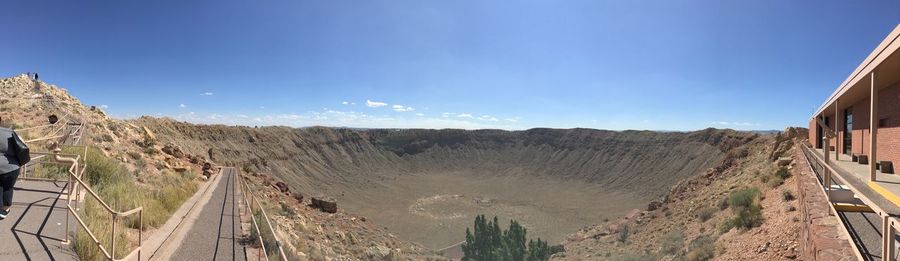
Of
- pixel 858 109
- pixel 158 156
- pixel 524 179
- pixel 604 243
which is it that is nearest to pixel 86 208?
pixel 158 156

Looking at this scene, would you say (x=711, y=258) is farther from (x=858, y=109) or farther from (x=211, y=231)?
(x=211, y=231)

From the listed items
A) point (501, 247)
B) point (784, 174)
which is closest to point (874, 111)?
point (784, 174)

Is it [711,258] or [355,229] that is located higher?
[711,258]

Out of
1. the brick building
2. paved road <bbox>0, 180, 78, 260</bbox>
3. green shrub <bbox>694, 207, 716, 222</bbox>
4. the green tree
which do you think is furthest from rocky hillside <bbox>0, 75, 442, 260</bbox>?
green shrub <bbox>694, 207, 716, 222</bbox>

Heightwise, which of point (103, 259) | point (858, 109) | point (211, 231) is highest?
point (858, 109)

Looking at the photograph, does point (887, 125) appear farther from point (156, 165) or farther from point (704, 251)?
point (156, 165)

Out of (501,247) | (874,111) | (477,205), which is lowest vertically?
(477,205)

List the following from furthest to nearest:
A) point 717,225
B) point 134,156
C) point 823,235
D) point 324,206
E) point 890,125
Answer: point 324,206, point 134,156, point 717,225, point 890,125, point 823,235
